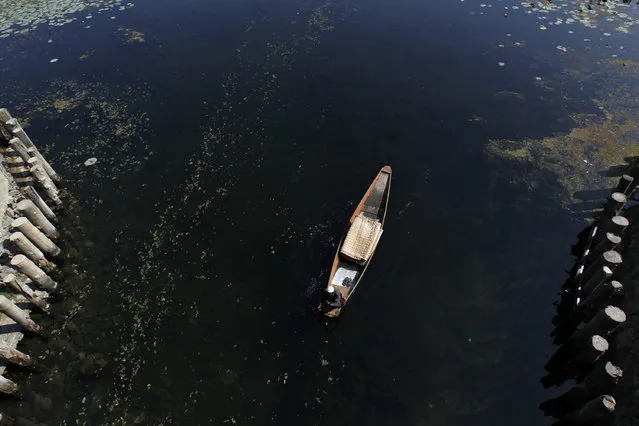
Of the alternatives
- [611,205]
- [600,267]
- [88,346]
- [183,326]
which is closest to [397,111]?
[611,205]

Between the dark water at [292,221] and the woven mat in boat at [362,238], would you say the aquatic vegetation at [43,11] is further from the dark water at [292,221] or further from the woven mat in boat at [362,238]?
the woven mat in boat at [362,238]

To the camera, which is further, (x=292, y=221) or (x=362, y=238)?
(x=292, y=221)

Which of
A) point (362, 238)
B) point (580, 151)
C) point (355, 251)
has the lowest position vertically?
point (355, 251)

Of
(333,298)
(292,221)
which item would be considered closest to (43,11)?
(292,221)

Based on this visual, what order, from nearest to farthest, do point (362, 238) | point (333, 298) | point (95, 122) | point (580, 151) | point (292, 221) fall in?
point (333, 298)
point (362, 238)
point (292, 221)
point (580, 151)
point (95, 122)

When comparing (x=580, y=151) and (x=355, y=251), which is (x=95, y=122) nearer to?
(x=355, y=251)

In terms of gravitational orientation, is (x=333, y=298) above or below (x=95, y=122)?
below

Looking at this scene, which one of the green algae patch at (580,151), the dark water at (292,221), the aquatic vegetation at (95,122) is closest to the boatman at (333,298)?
the dark water at (292,221)
